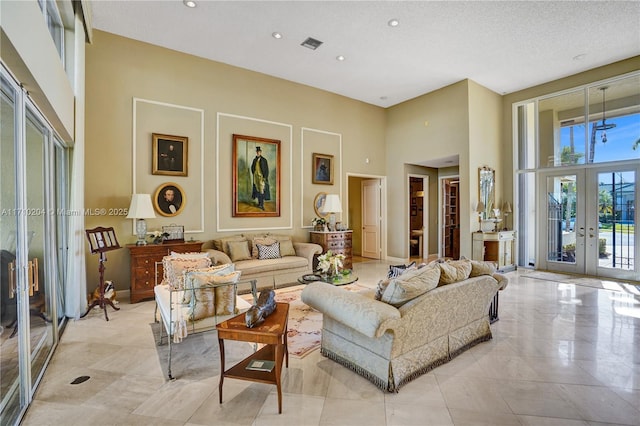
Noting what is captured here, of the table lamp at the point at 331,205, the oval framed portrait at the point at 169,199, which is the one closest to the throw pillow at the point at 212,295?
the oval framed portrait at the point at 169,199

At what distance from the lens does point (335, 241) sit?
638 centimetres

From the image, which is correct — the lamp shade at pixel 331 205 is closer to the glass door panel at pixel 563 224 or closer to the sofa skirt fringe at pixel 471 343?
the sofa skirt fringe at pixel 471 343

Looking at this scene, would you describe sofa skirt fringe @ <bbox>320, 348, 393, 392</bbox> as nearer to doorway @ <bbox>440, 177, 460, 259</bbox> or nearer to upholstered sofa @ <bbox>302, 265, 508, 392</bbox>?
upholstered sofa @ <bbox>302, 265, 508, 392</bbox>

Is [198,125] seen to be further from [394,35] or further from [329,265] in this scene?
[394,35]

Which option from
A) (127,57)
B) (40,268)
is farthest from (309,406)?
(127,57)

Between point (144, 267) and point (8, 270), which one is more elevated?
point (8, 270)

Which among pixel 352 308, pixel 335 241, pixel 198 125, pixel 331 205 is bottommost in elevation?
pixel 352 308

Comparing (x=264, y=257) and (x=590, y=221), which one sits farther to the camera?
(x=590, y=221)

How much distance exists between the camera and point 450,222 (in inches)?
352

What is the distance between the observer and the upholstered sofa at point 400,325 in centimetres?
223

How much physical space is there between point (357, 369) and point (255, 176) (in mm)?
4245

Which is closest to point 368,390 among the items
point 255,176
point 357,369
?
point 357,369

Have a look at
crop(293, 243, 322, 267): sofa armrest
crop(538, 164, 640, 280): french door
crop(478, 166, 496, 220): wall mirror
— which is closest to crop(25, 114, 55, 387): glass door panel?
crop(293, 243, 322, 267): sofa armrest

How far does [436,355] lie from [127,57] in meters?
5.75
